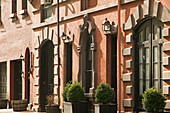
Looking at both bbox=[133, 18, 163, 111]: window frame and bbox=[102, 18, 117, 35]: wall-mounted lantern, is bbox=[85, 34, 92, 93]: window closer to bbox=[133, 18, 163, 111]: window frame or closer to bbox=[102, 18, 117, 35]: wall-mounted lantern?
bbox=[102, 18, 117, 35]: wall-mounted lantern

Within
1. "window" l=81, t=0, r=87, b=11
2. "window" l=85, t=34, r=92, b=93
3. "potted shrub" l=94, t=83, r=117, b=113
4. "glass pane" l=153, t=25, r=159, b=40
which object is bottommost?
"potted shrub" l=94, t=83, r=117, b=113

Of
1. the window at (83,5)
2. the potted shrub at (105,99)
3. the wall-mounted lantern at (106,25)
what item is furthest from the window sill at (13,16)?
the potted shrub at (105,99)

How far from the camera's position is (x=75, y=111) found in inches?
652

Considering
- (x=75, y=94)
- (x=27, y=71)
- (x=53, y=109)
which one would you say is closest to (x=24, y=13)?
(x=27, y=71)

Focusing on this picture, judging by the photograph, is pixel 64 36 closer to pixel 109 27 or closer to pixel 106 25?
pixel 106 25

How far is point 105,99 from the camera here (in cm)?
1523

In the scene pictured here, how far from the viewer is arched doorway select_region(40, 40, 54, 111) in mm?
20703

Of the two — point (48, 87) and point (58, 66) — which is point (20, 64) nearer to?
point (48, 87)

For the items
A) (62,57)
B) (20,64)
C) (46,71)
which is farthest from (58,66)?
(20,64)

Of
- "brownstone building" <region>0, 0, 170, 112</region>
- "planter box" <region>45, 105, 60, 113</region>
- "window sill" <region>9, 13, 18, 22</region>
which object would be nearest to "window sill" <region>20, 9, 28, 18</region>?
"brownstone building" <region>0, 0, 170, 112</region>

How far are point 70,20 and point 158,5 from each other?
5.78 metres

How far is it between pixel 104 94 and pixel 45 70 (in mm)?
6312

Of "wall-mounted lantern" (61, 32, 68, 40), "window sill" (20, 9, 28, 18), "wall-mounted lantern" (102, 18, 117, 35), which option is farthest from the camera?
"window sill" (20, 9, 28, 18)

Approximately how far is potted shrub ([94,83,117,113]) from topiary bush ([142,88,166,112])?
251 cm
